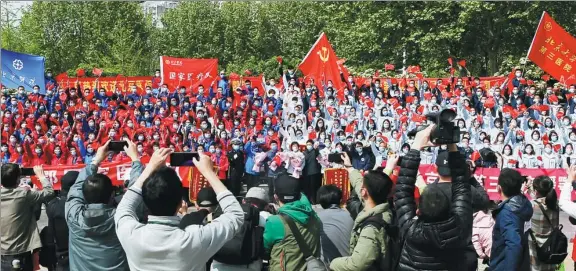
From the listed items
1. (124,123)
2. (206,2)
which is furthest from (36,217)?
(206,2)

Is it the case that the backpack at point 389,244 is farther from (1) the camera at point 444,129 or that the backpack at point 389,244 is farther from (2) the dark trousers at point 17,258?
(2) the dark trousers at point 17,258

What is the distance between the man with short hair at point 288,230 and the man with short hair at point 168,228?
3.62 feet

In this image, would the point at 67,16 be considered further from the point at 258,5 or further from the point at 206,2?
the point at 258,5

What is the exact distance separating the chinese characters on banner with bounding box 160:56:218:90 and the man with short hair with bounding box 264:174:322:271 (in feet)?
55.9

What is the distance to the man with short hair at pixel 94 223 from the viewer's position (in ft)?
15.5

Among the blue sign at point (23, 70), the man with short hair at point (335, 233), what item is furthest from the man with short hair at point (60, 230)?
the blue sign at point (23, 70)

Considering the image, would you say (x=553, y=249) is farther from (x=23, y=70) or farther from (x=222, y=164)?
(x=23, y=70)

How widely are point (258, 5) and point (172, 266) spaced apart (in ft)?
145

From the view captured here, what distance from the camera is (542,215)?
5.88 m

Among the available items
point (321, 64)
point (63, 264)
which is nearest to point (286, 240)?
point (63, 264)

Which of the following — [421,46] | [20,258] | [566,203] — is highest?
[421,46]

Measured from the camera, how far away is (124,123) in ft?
58.4

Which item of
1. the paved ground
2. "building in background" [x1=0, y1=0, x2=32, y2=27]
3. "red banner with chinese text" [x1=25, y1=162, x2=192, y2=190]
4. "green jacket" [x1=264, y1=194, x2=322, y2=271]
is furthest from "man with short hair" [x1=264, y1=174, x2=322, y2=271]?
"building in background" [x1=0, y1=0, x2=32, y2=27]

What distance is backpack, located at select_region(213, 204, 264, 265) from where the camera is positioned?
454 cm
